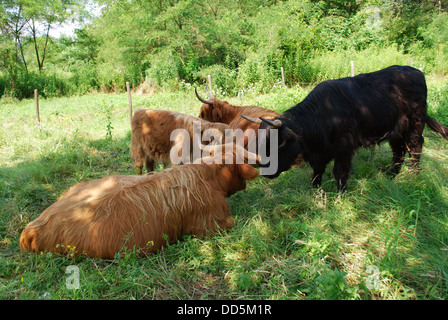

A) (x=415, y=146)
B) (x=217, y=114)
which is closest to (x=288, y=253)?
(x=415, y=146)

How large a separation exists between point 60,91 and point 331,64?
18.9 meters

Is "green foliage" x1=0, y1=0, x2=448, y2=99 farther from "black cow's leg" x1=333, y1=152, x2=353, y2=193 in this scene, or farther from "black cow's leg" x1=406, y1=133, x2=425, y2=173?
"black cow's leg" x1=333, y1=152, x2=353, y2=193

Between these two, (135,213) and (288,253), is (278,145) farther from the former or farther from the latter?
(135,213)

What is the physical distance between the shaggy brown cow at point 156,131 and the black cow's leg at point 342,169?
1850 millimetres

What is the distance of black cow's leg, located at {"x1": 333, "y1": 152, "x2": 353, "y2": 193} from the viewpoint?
12.5ft

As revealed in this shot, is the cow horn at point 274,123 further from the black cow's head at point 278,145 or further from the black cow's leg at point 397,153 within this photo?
the black cow's leg at point 397,153

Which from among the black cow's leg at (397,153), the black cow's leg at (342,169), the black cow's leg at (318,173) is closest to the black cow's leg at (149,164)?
the black cow's leg at (318,173)

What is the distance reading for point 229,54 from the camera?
20453 mm

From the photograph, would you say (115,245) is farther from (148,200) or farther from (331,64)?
(331,64)

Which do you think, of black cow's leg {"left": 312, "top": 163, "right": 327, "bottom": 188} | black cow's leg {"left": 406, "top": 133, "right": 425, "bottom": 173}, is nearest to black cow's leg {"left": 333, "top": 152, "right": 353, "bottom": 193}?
black cow's leg {"left": 312, "top": 163, "right": 327, "bottom": 188}

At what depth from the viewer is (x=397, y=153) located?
458 centimetres

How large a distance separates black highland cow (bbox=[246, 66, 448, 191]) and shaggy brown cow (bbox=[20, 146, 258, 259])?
0.88m

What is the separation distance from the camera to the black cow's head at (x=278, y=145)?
379 centimetres

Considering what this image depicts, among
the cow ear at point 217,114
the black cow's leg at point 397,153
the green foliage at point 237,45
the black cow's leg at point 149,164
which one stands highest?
the green foliage at point 237,45
